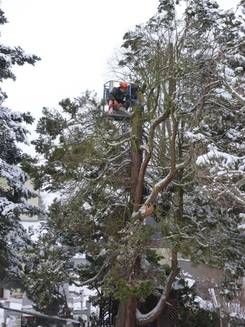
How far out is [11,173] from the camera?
51.7ft

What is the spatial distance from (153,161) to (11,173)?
184 inches

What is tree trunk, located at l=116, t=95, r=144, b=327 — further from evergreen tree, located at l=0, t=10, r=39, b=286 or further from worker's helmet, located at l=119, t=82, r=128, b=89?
evergreen tree, located at l=0, t=10, r=39, b=286

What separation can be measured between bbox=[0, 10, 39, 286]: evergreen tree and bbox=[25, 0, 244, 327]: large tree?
2.99 ft

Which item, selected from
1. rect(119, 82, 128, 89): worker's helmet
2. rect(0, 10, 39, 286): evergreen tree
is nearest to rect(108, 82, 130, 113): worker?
rect(119, 82, 128, 89): worker's helmet

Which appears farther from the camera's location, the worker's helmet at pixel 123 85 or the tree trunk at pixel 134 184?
the worker's helmet at pixel 123 85

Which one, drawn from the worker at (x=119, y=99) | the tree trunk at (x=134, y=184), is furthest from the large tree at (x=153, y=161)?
the worker at (x=119, y=99)

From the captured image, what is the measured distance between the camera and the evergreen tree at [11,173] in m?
15.6

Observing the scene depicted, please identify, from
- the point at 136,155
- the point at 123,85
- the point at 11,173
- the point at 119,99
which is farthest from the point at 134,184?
the point at 11,173

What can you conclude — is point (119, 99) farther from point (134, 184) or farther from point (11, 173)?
point (11, 173)

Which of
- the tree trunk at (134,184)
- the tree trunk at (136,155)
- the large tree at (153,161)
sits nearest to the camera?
the large tree at (153,161)

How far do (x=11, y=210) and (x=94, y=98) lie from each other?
184 inches

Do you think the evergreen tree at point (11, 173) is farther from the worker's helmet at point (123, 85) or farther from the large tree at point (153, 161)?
the worker's helmet at point (123, 85)

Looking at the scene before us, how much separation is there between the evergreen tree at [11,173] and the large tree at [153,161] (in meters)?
0.91

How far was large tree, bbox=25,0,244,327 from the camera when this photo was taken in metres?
14.3
